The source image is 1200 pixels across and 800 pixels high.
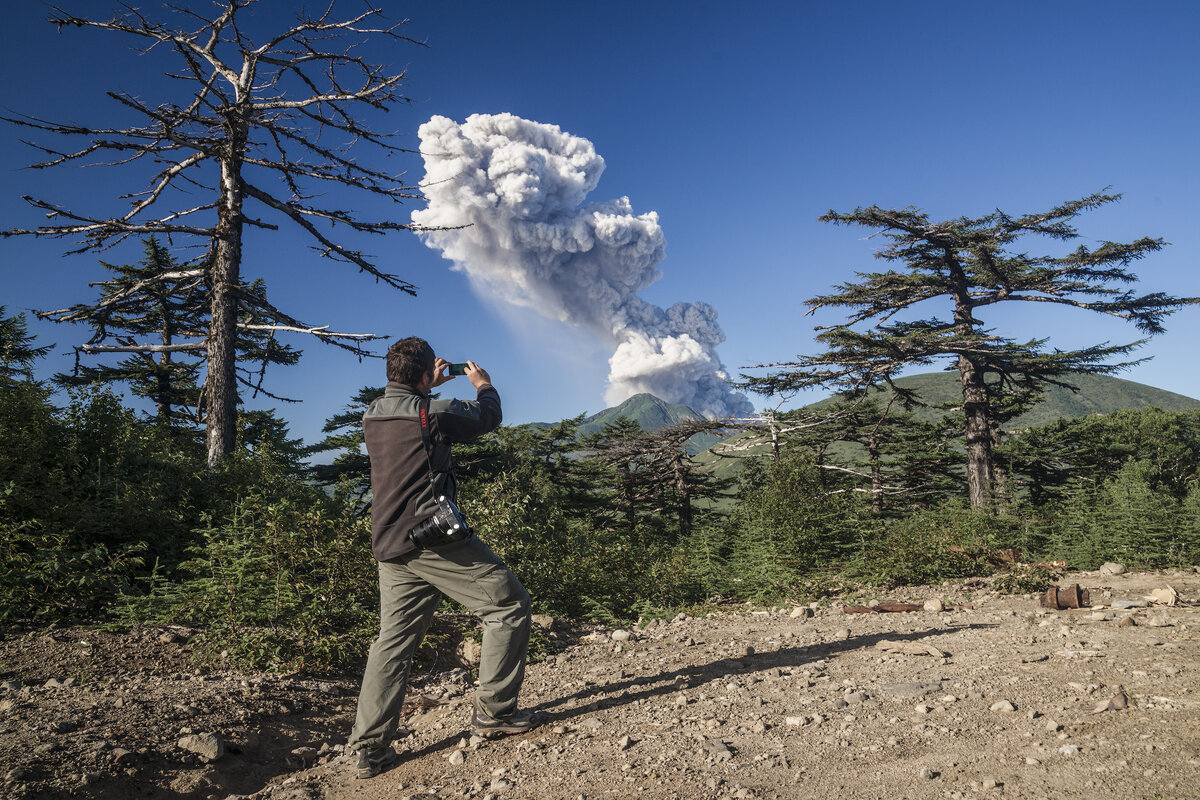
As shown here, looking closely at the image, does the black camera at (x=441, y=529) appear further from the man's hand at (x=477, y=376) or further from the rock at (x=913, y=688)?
the rock at (x=913, y=688)

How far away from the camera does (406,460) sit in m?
3.22

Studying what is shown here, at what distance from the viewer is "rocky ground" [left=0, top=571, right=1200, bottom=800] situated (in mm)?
2592

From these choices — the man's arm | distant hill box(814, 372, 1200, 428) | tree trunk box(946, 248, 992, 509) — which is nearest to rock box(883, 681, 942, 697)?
the man's arm

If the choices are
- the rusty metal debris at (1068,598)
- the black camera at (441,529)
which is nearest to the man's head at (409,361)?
the black camera at (441,529)

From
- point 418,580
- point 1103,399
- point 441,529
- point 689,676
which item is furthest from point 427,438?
point 1103,399

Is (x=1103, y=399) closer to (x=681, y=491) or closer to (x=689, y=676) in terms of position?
(x=681, y=491)

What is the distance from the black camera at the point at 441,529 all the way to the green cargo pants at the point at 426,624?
8cm

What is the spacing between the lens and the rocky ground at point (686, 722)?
259 centimetres

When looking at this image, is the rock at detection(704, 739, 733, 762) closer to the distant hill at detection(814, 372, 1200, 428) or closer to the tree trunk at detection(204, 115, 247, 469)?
the tree trunk at detection(204, 115, 247, 469)

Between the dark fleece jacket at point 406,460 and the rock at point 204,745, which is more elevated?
the dark fleece jacket at point 406,460

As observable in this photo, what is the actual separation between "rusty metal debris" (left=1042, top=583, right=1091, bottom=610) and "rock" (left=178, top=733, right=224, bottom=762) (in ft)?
23.6

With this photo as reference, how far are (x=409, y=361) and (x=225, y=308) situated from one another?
28.1 feet

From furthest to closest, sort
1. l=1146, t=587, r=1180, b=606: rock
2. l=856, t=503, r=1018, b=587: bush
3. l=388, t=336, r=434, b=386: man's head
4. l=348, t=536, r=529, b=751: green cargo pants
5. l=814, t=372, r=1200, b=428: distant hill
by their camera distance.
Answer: l=814, t=372, r=1200, b=428: distant hill < l=856, t=503, r=1018, b=587: bush < l=1146, t=587, r=1180, b=606: rock < l=388, t=336, r=434, b=386: man's head < l=348, t=536, r=529, b=751: green cargo pants

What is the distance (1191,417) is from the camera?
3503 cm
